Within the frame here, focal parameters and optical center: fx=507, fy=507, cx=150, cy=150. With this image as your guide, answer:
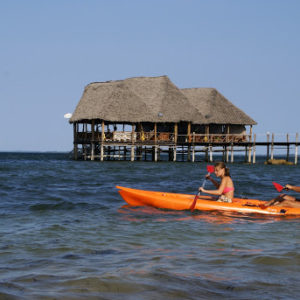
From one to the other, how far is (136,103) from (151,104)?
3.68 feet

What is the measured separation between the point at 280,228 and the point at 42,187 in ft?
32.7

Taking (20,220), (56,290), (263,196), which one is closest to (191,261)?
(56,290)

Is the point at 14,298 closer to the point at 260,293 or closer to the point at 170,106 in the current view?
the point at 260,293

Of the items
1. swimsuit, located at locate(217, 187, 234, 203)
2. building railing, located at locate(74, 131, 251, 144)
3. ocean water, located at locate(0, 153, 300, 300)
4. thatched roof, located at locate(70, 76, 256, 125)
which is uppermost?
thatched roof, located at locate(70, 76, 256, 125)

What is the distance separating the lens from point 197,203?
10328 millimetres

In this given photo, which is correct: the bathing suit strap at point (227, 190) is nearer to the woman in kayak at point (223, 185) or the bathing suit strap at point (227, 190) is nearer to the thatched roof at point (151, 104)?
the woman in kayak at point (223, 185)

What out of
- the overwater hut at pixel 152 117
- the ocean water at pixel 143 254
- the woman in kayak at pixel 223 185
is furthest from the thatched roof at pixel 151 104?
the woman in kayak at pixel 223 185

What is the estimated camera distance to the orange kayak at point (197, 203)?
389 inches

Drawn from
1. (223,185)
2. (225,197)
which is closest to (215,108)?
(225,197)

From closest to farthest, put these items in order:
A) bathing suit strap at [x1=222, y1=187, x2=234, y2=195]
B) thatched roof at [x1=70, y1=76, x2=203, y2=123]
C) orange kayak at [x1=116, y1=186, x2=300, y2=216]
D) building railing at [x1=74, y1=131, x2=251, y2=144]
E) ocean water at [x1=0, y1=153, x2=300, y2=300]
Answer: ocean water at [x1=0, y1=153, x2=300, y2=300] → orange kayak at [x1=116, y1=186, x2=300, y2=216] → bathing suit strap at [x1=222, y1=187, x2=234, y2=195] → thatched roof at [x1=70, y1=76, x2=203, y2=123] → building railing at [x1=74, y1=131, x2=251, y2=144]

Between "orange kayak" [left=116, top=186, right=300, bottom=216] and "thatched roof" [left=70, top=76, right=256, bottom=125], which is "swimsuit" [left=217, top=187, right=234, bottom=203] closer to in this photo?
"orange kayak" [left=116, top=186, right=300, bottom=216]

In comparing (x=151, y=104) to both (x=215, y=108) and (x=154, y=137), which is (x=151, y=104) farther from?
(x=215, y=108)

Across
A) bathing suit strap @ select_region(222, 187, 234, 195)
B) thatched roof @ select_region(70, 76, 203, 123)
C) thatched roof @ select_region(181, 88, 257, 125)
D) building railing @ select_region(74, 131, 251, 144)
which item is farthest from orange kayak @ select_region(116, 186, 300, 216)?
thatched roof @ select_region(181, 88, 257, 125)

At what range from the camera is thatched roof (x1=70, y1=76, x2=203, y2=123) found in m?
33.5
